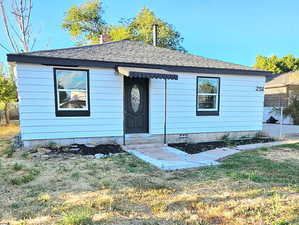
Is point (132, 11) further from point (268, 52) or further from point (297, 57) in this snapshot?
point (297, 57)

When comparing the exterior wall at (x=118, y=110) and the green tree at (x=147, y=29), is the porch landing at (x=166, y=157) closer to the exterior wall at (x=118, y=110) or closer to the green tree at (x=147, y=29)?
the exterior wall at (x=118, y=110)

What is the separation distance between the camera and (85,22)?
923 inches

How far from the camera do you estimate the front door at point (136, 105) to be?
7051 mm

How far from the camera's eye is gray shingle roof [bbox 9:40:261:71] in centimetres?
629

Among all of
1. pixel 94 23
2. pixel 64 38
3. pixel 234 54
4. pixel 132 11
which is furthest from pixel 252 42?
pixel 64 38

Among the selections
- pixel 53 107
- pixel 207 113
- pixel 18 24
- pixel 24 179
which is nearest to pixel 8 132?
pixel 53 107

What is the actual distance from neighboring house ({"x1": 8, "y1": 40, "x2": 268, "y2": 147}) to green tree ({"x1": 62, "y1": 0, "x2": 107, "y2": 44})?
17.4 meters

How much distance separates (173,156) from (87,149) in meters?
2.59

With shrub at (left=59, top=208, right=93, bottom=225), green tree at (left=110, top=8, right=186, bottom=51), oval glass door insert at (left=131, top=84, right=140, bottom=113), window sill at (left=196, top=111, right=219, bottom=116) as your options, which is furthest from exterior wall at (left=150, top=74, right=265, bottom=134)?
green tree at (left=110, top=8, right=186, bottom=51)

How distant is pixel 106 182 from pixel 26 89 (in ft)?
13.3

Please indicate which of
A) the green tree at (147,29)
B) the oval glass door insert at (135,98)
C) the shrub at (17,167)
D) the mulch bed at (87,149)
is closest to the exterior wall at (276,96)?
the green tree at (147,29)

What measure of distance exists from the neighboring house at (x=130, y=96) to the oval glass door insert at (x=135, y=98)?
4 cm

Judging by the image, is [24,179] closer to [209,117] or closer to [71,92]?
[71,92]

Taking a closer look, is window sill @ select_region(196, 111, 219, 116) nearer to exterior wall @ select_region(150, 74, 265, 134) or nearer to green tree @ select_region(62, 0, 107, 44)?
exterior wall @ select_region(150, 74, 265, 134)
